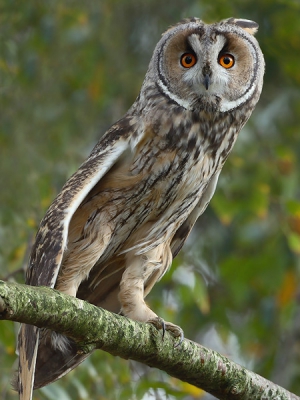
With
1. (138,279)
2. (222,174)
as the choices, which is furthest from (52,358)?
(222,174)

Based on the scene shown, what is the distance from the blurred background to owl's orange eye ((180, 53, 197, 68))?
0.85m

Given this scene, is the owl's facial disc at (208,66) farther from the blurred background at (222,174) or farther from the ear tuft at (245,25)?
the blurred background at (222,174)

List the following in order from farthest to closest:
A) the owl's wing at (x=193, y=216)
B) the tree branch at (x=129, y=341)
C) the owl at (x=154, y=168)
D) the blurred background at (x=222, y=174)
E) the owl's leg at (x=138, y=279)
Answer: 1. the blurred background at (x=222, y=174)
2. the owl's wing at (x=193, y=216)
3. the owl's leg at (x=138, y=279)
4. the owl at (x=154, y=168)
5. the tree branch at (x=129, y=341)

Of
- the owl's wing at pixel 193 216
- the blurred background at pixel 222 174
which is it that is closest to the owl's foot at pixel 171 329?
the owl's wing at pixel 193 216

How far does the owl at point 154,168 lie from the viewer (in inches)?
111

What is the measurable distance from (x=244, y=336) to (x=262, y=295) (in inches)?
17.1

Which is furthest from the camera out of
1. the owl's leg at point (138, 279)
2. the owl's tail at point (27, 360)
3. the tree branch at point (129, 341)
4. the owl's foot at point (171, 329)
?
the owl's leg at point (138, 279)

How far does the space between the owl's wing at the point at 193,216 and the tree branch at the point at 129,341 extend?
0.73 m

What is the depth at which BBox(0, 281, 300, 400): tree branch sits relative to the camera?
6.24ft

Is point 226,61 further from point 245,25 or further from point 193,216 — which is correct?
point 193,216

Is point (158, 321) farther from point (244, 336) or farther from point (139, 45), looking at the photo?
point (139, 45)

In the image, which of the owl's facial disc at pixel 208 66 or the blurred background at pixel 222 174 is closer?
the owl's facial disc at pixel 208 66

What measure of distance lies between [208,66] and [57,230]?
840 millimetres

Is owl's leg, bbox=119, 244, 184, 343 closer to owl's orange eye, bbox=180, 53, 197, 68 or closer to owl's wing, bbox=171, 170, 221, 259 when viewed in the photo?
owl's wing, bbox=171, 170, 221, 259
